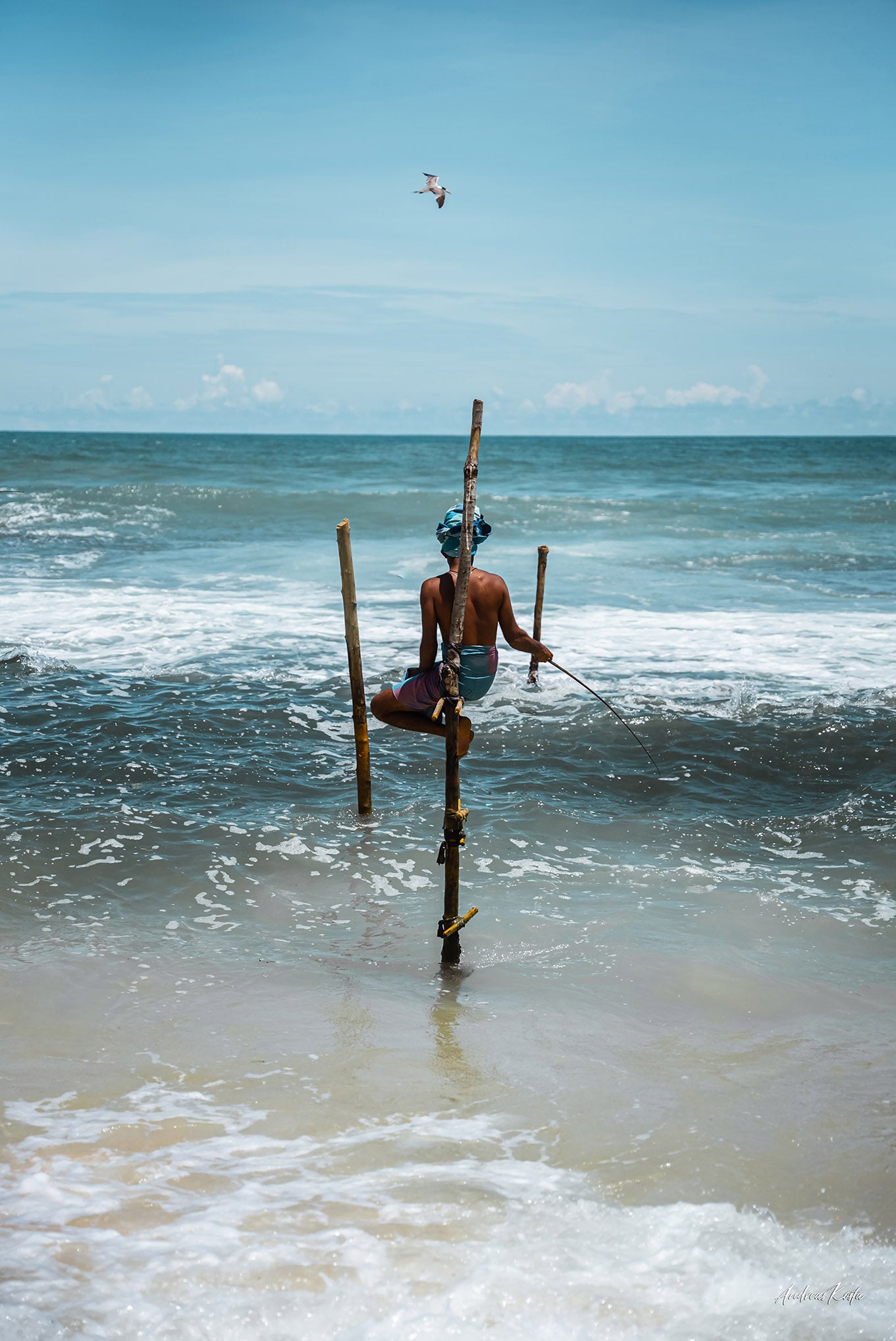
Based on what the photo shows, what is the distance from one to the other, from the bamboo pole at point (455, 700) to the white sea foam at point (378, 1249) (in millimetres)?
1594

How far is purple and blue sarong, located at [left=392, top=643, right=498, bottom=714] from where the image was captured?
5.99 meters

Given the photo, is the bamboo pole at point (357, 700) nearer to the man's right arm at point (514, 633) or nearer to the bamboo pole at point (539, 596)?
the man's right arm at point (514, 633)

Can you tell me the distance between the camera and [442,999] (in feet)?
17.9

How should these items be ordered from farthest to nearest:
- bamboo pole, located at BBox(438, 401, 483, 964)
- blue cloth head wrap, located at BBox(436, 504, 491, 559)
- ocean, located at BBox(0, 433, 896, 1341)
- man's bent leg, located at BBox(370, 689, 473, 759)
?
man's bent leg, located at BBox(370, 689, 473, 759) → blue cloth head wrap, located at BBox(436, 504, 491, 559) → bamboo pole, located at BBox(438, 401, 483, 964) → ocean, located at BBox(0, 433, 896, 1341)


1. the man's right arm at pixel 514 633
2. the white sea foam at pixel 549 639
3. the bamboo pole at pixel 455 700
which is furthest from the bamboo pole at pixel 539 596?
the bamboo pole at pixel 455 700

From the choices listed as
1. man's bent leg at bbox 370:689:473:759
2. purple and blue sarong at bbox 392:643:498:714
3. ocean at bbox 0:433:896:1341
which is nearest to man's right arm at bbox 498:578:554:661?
purple and blue sarong at bbox 392:643:498:714

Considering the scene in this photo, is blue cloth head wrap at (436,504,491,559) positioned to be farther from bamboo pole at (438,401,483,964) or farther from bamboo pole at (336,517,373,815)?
bamboo pole at (336,517,373,815)

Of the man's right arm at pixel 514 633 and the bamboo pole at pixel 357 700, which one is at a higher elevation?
the man's right arm at pixel 514 633

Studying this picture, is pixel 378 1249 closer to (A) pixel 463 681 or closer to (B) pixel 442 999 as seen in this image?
(B) pixel 442 999

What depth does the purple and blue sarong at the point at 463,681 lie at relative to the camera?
5.99 metres

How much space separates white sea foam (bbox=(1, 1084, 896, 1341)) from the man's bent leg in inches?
107

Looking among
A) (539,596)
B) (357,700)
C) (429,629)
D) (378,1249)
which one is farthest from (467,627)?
(539,596)

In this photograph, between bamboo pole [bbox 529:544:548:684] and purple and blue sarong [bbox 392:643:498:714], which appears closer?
purple and blue sarong [bbox 392:643:498:714]

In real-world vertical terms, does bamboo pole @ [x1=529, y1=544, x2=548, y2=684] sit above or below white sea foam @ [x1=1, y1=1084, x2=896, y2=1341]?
above
